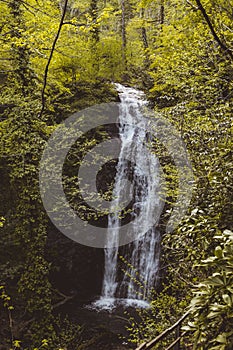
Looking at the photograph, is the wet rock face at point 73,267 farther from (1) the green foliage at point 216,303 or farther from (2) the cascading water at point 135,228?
(1) the green foliage at point 216,303

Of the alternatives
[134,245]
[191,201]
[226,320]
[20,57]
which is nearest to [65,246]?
[134,245]

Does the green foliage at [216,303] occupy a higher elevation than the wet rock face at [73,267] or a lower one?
higher

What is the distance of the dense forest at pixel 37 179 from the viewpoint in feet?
12.8

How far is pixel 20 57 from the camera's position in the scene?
8.55 m

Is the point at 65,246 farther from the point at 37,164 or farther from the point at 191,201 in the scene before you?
the point at 191,201

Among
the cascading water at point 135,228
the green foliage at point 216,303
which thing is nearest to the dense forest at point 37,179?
the green foliage at point 216,303

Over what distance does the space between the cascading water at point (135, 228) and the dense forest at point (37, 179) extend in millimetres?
478

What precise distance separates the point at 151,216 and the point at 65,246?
3109 mm

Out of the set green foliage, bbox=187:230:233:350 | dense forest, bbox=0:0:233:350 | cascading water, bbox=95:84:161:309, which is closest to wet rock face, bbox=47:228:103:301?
dense forest, bbox=0:0:233:350

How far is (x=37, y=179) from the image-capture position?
29.2ft

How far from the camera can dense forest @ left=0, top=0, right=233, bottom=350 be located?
3908mm

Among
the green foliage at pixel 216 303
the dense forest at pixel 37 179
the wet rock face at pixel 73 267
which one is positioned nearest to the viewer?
the green foliage at pixel 216 303

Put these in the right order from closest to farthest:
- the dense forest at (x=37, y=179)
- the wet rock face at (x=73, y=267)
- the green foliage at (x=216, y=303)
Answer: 1. the green foliage at (x=216, y=303)
2. the dense forest at (x=37, y=179)
3. the wet rock face at (x=73, y=267)

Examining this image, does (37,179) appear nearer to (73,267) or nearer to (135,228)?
(73,267)
